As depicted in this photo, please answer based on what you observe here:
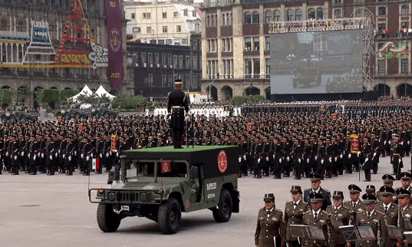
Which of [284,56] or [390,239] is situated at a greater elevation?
[284,56]

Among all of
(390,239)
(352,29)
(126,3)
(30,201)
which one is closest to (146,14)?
(126,3)

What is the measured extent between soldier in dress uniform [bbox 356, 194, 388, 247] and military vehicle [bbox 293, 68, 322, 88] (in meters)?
73.0

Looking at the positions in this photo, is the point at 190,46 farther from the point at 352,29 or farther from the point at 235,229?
the point at 235,229

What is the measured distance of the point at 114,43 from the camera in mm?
106188

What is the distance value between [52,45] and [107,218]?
7648 centimetres

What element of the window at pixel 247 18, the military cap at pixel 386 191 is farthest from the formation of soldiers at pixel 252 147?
the window at pixel 247 18

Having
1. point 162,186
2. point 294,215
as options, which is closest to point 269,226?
point 294,215

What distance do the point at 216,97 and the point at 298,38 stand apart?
3139 centimetres

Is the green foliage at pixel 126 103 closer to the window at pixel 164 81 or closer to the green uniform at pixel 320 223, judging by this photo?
the window at pixel 164 81

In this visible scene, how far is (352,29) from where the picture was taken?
280 feet

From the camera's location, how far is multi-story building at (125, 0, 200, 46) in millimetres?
135375

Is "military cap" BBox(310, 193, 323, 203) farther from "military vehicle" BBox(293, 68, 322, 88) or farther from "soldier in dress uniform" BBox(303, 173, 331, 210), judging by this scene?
"military vehicle" BBox(293, 68, 322, 88)

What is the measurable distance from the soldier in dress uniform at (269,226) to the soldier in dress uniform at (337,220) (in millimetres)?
1133

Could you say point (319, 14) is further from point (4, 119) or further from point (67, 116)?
point (4, 119)
